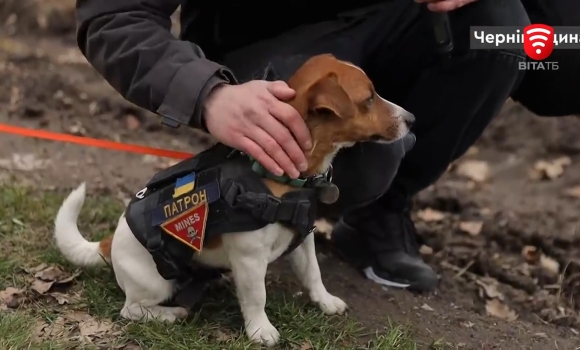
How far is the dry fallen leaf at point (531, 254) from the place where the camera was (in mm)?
2639

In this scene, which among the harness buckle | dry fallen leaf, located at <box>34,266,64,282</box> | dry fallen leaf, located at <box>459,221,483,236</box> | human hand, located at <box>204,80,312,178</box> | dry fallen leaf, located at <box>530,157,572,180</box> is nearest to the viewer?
human hand, located at <box>204,80,312,178</box>

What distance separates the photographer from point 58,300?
207 centimetres

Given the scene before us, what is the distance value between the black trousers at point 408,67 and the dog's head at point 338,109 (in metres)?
0.29

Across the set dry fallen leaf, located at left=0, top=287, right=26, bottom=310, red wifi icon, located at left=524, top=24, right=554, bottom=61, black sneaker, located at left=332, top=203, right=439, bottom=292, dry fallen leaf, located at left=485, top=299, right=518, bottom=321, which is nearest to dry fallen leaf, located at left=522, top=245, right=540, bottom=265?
dry fallen leaf, located at left=485, top=299, right=518, bottom=321

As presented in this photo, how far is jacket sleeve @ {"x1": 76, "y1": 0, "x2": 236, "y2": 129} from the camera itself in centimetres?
163

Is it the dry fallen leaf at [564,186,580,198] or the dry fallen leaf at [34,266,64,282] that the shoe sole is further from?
the dry fallen leaf at [564,186,580,198]

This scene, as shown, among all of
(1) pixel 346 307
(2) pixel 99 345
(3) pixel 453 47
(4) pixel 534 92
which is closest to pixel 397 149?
(3) pixel 453 47

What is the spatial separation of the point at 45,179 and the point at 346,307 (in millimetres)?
1559

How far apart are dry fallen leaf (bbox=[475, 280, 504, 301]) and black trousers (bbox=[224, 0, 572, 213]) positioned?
1.76 feet

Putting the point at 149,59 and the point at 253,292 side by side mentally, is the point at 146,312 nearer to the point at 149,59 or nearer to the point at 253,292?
the point at 253,292

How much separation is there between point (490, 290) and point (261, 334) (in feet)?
3.21

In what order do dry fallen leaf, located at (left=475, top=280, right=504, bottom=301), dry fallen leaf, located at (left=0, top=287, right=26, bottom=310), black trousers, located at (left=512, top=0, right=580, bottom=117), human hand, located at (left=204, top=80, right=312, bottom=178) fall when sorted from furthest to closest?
dry fallen leaf, located at (left=475, top=280, right=504, bottom=301)
black trousers, located at (left=512, top=0, right=580, bottom=117)
dry fallen leaf, located at (left=0, top=287, right=26, bottom=310)
human hand, located at (left=204, top=80, right=312, bottom=178)

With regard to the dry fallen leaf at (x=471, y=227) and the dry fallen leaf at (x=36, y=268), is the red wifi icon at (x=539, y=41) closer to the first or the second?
the dry fallen leaf at (x=471, y=227)

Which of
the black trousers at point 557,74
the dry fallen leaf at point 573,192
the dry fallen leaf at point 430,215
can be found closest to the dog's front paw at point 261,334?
the dry fallen leaf at point 430,215
